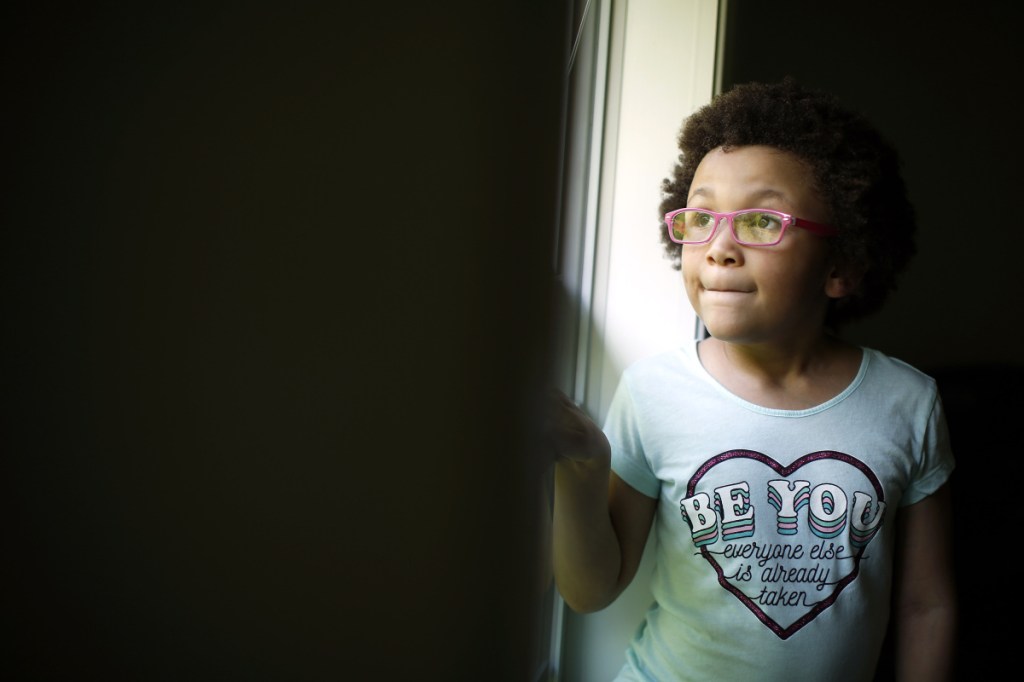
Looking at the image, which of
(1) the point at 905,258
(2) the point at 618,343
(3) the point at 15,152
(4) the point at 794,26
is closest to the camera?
(3) the point at 15,152

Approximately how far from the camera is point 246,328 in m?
0.04

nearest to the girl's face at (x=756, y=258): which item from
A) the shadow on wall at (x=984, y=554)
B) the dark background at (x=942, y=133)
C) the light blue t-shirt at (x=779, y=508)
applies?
the light blue t-shirt at (x=779, y=508)

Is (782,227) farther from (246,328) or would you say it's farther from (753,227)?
(246,328)

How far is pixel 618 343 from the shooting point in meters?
0.97

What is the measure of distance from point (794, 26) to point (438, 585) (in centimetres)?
163

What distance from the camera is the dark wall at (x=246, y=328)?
0.13 ft

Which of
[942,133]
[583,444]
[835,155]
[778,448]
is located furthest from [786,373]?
[942,133]

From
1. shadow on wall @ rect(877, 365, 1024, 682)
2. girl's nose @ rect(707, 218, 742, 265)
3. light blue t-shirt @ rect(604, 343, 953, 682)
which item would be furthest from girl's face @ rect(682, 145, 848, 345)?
shadow on wall @ rect(877, 365, 1024, 682)

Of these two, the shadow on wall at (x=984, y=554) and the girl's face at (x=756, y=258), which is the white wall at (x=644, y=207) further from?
the shadow on wall at (x=984, y=554)

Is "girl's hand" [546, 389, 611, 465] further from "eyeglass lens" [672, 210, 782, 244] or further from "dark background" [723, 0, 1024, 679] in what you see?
"dark background" [723, 0, 1024, 679]

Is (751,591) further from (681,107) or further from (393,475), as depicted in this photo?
(393,475)

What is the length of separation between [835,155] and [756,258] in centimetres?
15

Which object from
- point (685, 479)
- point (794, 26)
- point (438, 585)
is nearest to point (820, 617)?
point (685, 479)

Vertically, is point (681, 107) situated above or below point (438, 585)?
above
